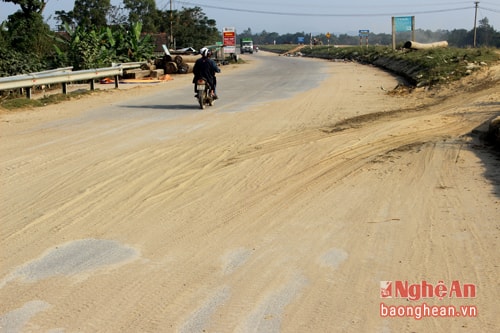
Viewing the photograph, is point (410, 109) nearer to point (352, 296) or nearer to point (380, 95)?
point (380, 95)

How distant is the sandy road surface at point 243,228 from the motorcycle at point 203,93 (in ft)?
14.0

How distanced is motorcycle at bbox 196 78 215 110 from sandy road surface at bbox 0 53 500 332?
14.0 ft

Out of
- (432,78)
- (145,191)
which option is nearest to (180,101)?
(432,78)

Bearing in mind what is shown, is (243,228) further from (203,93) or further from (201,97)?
(203,93)

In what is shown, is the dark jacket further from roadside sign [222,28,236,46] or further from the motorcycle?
roadside sign [222,28,236,46]

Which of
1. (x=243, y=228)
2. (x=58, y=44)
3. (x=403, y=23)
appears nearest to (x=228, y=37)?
(x=403, y=23)

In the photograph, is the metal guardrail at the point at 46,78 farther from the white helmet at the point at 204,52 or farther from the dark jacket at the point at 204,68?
the white helmet at the point at 204,52

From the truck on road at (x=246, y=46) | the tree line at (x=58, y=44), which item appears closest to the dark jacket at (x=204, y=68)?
the tree line at (x=58, y=44)

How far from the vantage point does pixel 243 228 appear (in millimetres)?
5980

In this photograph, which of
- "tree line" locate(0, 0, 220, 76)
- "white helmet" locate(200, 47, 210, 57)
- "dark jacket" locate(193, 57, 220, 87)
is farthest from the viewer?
"tree line" locate(0, 0, 220, 76)

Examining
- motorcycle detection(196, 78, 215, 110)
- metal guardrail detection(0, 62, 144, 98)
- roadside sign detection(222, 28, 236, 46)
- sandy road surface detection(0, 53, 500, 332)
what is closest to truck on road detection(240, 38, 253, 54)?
roadside sign detection(222, 28, 236, 46)

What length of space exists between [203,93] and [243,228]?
33.2 ft

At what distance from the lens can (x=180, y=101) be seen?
1788cm

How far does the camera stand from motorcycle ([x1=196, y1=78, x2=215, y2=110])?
1558 centimetres
